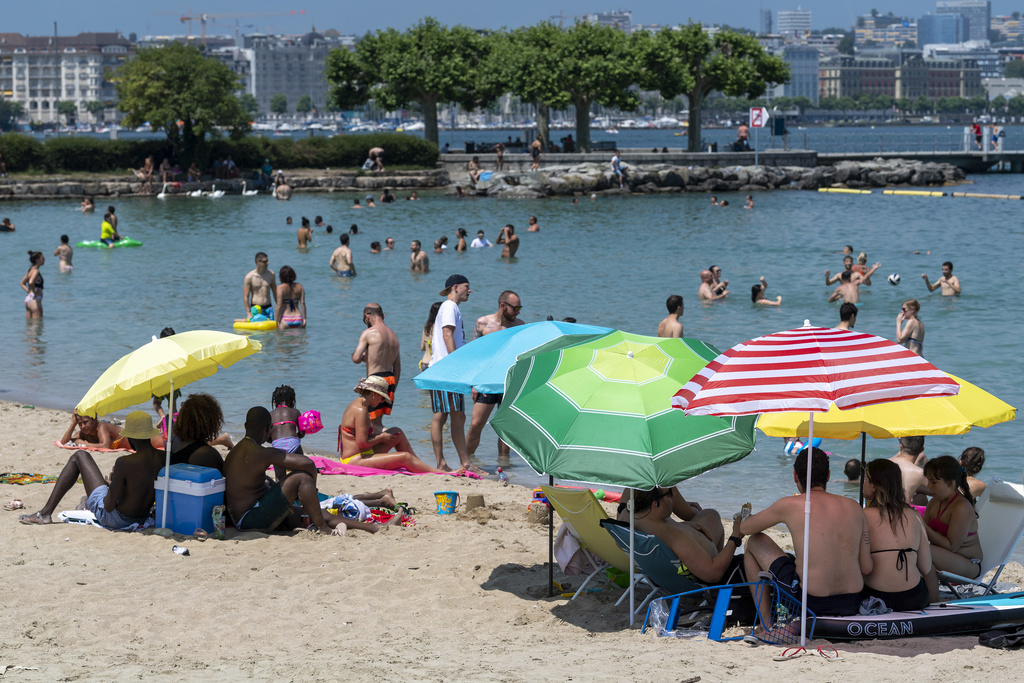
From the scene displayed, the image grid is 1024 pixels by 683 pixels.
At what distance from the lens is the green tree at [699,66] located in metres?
53.2

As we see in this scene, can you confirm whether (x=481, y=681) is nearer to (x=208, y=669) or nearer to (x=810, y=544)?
(x=208, y=669)

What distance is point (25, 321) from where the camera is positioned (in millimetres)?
18938

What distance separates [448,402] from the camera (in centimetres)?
970

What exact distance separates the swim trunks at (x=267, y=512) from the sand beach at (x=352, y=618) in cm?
8

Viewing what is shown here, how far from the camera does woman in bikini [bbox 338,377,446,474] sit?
9.70 metres

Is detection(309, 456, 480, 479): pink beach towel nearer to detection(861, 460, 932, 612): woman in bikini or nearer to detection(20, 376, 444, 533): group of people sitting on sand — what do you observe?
detection(20, 376, 444, 533): group of people sitting on sand

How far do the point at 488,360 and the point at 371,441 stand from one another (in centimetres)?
236

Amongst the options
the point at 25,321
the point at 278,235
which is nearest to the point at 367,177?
the point at 278,235

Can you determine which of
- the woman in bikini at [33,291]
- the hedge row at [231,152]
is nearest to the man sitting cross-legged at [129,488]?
the woman in bikini at [33,291]

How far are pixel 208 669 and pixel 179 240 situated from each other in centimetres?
2756

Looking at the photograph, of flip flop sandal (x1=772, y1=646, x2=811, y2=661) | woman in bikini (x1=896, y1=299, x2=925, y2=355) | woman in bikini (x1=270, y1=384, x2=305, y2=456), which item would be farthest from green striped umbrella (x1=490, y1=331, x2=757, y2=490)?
woman in bikini (x1=896, y1=299, x2=925, y2=355)

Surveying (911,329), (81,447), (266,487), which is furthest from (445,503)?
(911,329)

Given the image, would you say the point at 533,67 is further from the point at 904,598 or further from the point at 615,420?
the point at 904,598

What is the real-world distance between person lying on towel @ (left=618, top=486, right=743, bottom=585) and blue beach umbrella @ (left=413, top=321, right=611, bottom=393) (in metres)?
1.64
